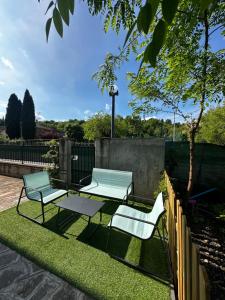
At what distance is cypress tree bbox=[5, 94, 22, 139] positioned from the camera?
32.7 m

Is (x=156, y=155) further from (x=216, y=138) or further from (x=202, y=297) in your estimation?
(x=216, y=138)

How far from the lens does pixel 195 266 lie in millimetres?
1140

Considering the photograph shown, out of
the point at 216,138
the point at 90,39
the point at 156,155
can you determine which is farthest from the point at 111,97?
the point at 216,138

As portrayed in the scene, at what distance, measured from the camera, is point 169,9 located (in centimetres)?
56

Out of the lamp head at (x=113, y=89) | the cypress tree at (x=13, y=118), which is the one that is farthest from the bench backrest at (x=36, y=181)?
the cypress tree at (x=13, y=118)

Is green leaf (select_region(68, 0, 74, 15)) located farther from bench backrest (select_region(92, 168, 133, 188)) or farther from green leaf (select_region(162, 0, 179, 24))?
bench backrest (select_region(92, 168, 133, 188))

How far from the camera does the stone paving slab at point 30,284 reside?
7.16 feet

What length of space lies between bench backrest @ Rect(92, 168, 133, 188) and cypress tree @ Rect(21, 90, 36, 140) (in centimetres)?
3016

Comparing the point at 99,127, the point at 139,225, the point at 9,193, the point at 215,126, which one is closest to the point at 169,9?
the point at 139,225

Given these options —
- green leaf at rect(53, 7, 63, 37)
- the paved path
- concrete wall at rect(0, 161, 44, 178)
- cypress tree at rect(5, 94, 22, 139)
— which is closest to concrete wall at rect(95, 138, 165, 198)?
the paved path

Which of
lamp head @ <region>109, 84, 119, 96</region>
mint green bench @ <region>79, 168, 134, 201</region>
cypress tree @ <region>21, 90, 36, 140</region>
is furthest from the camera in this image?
cypress tree @ <region>21, 90, 36, 140</region>

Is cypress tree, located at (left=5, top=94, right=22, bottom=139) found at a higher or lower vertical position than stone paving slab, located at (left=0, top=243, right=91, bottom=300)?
higher

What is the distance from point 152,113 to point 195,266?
395 centimetres

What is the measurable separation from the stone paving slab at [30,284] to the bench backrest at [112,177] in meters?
3.02
